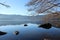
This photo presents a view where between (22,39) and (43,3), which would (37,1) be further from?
(22,39)

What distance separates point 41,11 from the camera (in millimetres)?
10914

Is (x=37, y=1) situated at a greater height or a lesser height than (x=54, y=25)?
greater

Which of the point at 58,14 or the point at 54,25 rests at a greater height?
the point at 58,14

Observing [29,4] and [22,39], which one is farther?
[22,39]

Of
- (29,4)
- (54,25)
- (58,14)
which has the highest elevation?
(29,4)

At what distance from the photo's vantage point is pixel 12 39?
488 inches

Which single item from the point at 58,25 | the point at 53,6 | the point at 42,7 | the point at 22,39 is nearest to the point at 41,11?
the point at 42,7

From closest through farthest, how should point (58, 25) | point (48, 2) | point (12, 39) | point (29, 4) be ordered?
point (48, 2) → point (29, 4) → point (12, 39) → point (58, 25)

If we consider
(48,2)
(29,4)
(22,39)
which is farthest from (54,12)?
(22,39)

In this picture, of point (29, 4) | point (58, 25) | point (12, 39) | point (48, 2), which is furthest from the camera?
point (58, 25)

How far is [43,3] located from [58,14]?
159 cm

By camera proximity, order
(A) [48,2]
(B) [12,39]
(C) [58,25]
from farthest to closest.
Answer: (C) [58,25] → (B) [12,39] → (A) [48,2]

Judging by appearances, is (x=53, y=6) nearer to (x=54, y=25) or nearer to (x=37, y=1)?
(x=37, y=1)

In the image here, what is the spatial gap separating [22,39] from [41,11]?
3136mm
